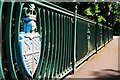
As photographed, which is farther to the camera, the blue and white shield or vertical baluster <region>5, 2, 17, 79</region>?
the blue and white shield

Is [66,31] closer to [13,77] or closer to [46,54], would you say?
[46,54]

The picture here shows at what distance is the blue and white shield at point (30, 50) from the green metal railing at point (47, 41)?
8 cm

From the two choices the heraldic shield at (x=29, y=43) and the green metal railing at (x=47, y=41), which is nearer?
the green metal railing at (x=47, y=41)

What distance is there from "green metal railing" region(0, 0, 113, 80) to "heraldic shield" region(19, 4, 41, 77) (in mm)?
74

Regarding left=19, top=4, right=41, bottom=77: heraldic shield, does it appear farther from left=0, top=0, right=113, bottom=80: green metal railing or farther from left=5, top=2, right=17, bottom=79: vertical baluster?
left=5, top=2, right=17, bottom=79: vertical baluster

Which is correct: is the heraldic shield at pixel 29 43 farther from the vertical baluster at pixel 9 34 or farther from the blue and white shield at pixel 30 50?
the vertical baluster at pixel 9 34

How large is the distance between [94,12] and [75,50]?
11.9 meters

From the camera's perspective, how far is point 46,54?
16.6 feet

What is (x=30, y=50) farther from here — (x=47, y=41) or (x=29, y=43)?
(x=47, y=41)

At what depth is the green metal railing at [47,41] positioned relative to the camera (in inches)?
143

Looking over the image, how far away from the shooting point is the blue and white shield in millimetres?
3920

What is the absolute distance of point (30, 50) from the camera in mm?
4199

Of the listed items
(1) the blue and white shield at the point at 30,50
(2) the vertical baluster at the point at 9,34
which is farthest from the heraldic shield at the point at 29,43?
(2) the vertical baluster at the point at 9,34

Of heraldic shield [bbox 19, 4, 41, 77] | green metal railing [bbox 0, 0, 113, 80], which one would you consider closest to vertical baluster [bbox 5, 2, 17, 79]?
green metal railing [bbox 0, 0, 113, 80]
